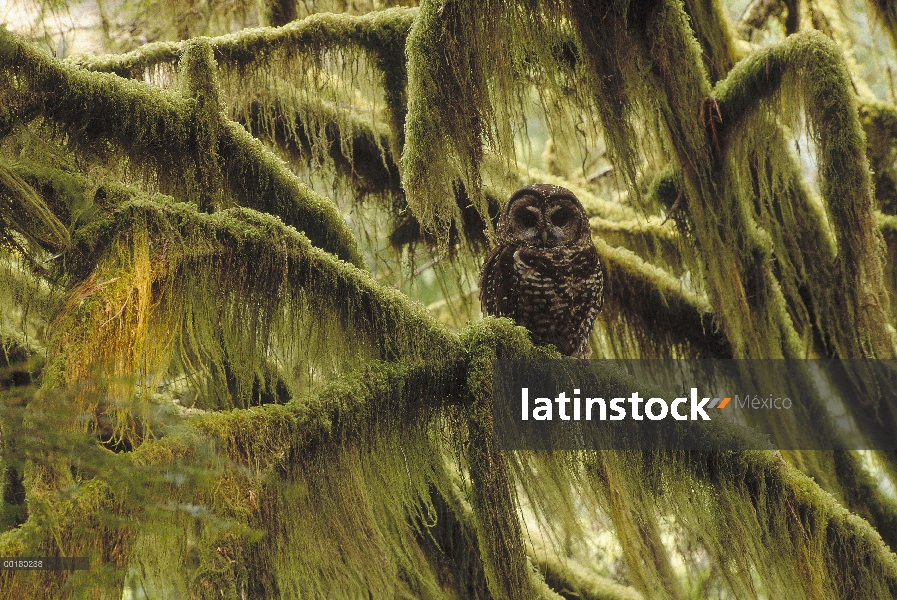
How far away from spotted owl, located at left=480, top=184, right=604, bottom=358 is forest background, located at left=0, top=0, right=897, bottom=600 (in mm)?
484

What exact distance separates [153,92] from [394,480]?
1.53 metres

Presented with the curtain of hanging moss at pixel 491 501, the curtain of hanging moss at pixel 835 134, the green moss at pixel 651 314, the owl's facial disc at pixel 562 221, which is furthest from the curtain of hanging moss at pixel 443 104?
the green moss at pixel 651 314

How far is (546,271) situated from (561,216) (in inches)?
14.1

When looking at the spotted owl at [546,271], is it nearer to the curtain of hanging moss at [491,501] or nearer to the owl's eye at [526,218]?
the owl's eye at [526,218]

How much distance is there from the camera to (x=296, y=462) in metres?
2.12

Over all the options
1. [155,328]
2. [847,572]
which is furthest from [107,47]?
[847,572]

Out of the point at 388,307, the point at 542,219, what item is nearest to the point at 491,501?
the point at 388,307

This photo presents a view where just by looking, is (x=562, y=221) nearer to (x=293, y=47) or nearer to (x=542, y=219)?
(x=542, y=219)

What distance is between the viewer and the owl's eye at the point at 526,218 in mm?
3850

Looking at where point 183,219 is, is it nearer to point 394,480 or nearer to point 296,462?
point 296,462

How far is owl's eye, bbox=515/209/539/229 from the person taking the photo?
3.85 meters

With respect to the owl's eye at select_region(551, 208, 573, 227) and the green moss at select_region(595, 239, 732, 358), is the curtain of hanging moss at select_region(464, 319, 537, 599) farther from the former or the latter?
the green moss at select_region(595, 239, 732, 358)

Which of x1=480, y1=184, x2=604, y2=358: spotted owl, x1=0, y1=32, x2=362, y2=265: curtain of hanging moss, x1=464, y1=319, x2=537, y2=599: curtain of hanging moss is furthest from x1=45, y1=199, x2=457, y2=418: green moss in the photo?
x1=480, y1=184, x2=604, y2=358: spotted owl

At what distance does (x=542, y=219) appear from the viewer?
382 centimetres
